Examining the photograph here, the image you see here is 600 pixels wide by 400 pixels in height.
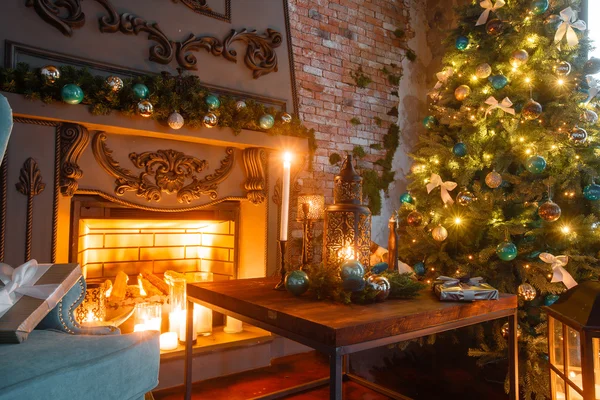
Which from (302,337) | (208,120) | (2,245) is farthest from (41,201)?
(302,337)

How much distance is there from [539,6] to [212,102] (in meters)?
1.89

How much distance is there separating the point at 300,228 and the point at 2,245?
171cm

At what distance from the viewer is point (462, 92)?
258 cm

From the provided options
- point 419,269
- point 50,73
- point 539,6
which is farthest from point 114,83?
point 539,6

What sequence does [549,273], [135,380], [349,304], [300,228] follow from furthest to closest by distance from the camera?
[300,228] → [549,273] → [349,304] → [135,380]

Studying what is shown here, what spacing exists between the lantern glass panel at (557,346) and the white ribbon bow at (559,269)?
1.97 ft

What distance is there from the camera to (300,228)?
2922 mm

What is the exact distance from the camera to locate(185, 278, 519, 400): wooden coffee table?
1.00 meters

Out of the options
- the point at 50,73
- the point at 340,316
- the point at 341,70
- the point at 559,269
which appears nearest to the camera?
the point at 340,316

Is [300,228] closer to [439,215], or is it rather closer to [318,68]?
[439,215]

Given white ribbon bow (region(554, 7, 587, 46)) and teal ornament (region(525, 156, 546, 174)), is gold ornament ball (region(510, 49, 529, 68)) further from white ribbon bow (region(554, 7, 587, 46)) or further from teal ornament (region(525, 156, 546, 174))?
teal ornament (region(525, 156, 546, 174))

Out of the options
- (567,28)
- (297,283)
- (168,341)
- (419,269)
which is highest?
(567,28)

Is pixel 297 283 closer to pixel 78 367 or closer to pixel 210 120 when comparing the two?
pixel 78 367

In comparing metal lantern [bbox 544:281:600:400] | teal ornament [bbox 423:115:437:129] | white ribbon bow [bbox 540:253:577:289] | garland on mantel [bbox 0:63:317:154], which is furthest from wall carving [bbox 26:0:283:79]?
metal lantern [bbox 544:281:600:400]
